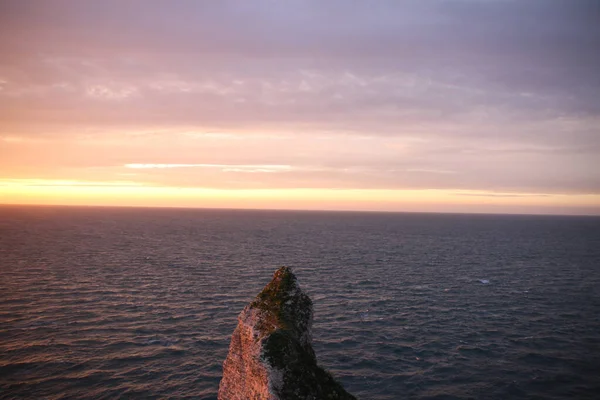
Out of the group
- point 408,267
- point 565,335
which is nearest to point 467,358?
point 565,335

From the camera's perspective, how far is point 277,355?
51.5ft

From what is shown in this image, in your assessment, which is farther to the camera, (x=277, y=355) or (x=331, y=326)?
(x=331, y=326)

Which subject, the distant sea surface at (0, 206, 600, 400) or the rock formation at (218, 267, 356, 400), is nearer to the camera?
the rock formation at (218, 267, 356, 400)

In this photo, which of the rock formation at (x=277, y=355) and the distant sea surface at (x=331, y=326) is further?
the distant sea surface at (x=331, y=326)

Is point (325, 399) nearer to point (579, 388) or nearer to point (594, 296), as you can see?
point (579, 388)

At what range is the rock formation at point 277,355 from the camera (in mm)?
15258

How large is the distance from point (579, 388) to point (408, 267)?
5157cm

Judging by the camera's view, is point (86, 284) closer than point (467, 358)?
No

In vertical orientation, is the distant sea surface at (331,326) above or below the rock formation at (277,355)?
below

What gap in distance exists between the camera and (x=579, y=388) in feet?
104

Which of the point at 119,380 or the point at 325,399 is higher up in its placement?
the point at 325,399

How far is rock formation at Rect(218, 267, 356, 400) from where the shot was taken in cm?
1526

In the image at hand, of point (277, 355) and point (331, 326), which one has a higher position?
point (277, 355)

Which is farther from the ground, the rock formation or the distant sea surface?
the rock formation
